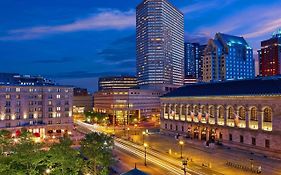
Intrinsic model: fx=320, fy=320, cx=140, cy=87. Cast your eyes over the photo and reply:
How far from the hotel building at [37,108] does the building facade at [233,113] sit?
4347 cm

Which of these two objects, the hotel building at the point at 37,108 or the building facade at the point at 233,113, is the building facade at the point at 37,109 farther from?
the building facade at the point at 233,113

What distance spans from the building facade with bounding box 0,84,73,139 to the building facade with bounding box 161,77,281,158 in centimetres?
4360

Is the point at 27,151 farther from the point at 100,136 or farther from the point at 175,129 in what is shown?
the point at 175,129

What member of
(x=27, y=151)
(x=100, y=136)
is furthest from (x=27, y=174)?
(x=100, y=136)

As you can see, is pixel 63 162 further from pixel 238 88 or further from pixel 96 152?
pixel 238 88

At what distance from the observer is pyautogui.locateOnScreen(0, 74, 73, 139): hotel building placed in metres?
117

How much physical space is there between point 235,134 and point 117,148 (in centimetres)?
3423

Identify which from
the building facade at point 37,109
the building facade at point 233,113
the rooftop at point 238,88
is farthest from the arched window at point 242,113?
the building facade at point 37,109

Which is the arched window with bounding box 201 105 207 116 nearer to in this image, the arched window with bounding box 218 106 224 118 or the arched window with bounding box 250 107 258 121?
the arched window with bounding box 218 106 224 118

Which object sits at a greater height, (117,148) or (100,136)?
(100,136)

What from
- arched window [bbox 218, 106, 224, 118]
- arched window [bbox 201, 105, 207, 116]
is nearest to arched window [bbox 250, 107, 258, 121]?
arched window [bbox 218, 106, 224, 118]

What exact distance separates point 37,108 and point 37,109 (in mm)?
390

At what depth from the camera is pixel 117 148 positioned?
9362cm

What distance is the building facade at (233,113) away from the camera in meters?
80.7
